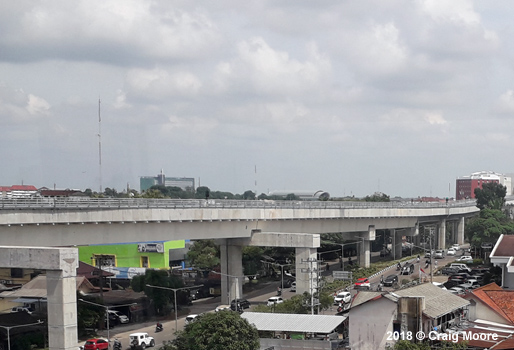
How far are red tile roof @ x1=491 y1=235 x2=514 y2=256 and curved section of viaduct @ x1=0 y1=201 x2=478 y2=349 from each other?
54.7ft

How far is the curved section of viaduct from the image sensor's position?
51562 millimetres

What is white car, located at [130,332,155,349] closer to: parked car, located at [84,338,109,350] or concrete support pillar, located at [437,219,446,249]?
parked car, located at [84,338,109,350]

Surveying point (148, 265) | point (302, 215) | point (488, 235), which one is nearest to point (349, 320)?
point (302, 215)

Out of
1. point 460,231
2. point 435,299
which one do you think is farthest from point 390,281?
point 460,231

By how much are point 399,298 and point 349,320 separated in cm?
377

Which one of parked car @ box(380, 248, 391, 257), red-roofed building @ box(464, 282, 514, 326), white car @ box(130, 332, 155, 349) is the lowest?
parked car @ box(380, 248, 391, 257)

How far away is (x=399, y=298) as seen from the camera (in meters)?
43.7

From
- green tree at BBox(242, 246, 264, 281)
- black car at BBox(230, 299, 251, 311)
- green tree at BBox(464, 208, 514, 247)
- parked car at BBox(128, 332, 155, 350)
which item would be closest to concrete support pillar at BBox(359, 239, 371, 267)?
green tree at BBox(242, 246, 264, 281)

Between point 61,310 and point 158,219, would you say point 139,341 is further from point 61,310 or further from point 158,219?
point 61,310

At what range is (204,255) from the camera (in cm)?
9744

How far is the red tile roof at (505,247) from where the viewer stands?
59.6 metres

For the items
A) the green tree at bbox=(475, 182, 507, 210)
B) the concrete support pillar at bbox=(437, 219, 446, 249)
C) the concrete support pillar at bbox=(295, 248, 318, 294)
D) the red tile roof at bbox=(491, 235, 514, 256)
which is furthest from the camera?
the green tree at bbox=(475, 182, 507, 210)

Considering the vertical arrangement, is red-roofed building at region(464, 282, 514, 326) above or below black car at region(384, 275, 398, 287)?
above

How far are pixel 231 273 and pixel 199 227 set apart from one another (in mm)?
9244
